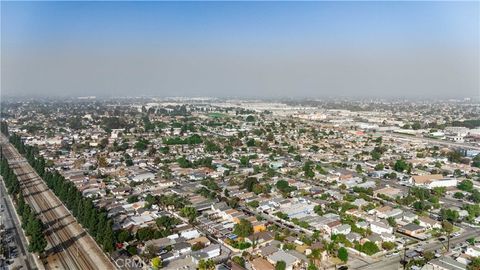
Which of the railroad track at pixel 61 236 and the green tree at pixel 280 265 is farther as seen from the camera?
the railroad track at pixel 61 236

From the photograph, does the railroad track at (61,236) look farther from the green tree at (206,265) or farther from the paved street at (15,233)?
the green tree at (206,265)

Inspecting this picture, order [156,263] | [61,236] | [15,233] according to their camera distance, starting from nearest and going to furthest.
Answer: [156,263]
[61,236]
[15,233]

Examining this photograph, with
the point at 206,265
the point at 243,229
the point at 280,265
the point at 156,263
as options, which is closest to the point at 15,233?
the point at 156,263

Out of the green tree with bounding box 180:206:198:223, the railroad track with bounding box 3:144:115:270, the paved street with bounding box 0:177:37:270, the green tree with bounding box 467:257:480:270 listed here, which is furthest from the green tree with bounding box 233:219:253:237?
the green tree with bounding box 467:257:480:270

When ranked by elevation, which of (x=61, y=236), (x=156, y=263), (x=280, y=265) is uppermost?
(x=280, y=265)

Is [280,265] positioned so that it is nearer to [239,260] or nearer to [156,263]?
[239,260]

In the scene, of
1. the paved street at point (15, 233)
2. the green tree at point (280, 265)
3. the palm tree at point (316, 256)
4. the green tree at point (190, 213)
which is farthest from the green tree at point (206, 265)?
the paved street at point (15, 233)

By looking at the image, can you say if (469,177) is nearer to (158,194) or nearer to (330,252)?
(330,252)

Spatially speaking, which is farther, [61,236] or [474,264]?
[61,236]

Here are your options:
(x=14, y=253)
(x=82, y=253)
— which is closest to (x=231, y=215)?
(x=82, y=253)
